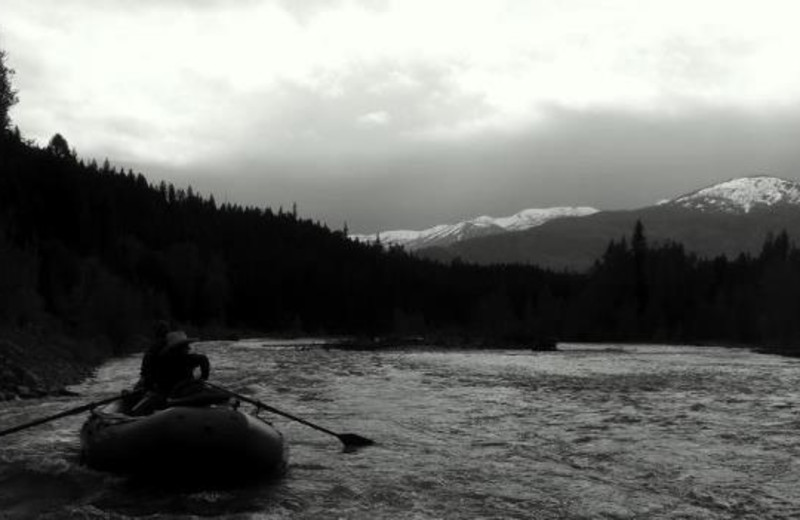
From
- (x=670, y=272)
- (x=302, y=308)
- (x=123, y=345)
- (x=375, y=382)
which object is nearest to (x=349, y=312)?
(x=302, y=308)

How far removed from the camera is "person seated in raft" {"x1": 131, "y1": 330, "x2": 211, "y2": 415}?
18.3 meters

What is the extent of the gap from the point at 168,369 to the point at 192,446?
130 inches

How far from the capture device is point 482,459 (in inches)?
783

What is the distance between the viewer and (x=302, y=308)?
6014 inches

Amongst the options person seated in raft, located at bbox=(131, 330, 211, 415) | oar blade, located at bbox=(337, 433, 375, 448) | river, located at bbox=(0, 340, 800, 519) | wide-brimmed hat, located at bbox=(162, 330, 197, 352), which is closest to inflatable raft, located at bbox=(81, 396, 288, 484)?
river, located at bbox=(0, 340, 800, 519)

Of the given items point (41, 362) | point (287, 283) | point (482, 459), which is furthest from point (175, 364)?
point (287, 283)

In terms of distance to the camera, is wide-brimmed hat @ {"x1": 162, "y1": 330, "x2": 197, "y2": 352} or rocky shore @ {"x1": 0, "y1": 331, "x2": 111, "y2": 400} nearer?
wide-brimmed hat @ {"x1": 162, "y1": 330, "x2": 197, "y2": 352}

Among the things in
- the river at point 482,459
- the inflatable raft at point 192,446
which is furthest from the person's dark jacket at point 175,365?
the river at point 482,459

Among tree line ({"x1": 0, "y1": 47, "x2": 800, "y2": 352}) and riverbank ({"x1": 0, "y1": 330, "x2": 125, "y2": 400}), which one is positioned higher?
tree line ({"x1": 0, "y1": 47, "x2": 800, "y2": 352})

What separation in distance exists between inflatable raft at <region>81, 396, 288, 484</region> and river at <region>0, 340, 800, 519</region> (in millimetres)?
405

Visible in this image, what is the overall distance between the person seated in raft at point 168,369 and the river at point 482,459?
1944 mm

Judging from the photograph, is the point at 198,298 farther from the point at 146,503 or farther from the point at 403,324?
the point at 146,503

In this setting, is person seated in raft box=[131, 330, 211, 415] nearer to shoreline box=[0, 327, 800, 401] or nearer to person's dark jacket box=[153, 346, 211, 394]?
person's dark jacket box=[153, 346, 211, 394]

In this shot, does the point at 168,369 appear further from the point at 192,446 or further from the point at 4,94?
the point at 4,94
